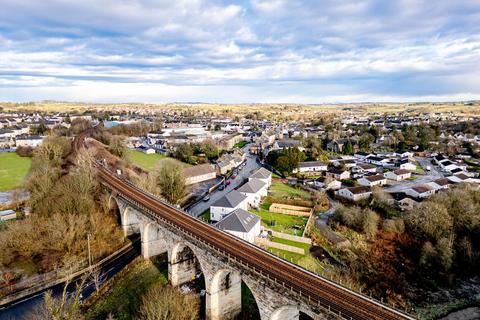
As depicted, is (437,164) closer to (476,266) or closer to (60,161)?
(476,266)

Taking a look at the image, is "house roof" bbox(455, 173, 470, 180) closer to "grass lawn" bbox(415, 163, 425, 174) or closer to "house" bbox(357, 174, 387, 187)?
"grass lawn" bbox(415, 163, 425, 174)

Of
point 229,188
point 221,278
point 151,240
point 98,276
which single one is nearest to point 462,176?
point 229,188

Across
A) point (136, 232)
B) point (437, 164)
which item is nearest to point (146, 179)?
point (136, 232)

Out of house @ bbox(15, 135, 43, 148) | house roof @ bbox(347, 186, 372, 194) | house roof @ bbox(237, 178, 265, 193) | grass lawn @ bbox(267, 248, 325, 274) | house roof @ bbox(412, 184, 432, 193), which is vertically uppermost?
house @ bbox(15, 135, 43, 148)

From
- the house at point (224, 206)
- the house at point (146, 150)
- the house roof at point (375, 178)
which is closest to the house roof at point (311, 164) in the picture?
the house roof at point (375, 178)

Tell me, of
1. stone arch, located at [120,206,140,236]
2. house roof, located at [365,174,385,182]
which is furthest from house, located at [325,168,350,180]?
stone arch, located at [120,206,140,236]

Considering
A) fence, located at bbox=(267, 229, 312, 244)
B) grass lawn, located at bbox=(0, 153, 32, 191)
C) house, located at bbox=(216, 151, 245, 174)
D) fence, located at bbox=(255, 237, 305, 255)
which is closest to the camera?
fence, located at bbox=(255, 237, 305, 255)

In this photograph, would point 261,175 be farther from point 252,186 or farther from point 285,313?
point 285,313
